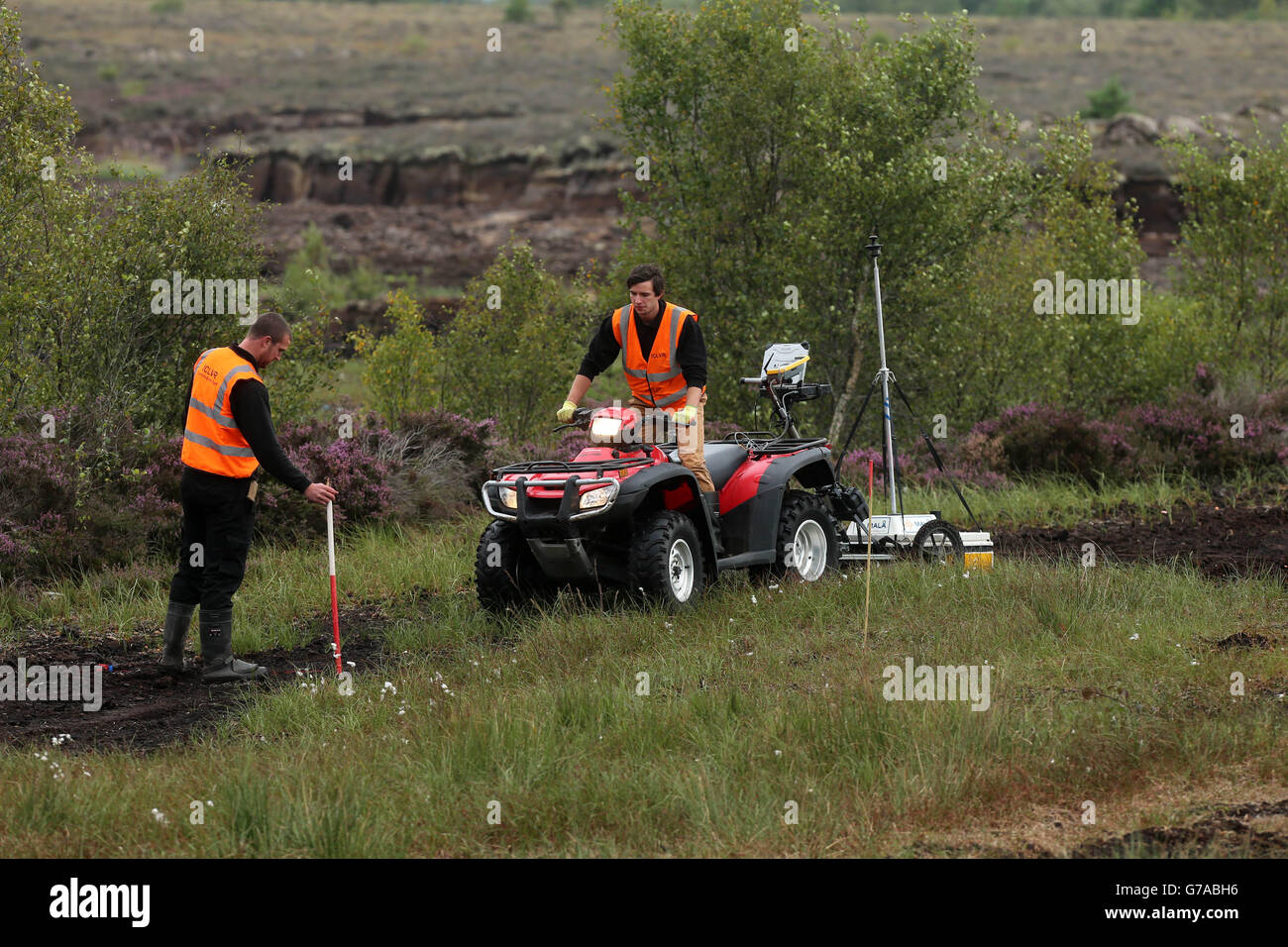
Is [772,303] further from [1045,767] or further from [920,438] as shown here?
[1045,767]

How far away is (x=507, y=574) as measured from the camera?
9539 mm

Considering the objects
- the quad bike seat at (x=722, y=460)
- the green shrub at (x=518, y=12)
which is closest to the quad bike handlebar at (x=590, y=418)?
the quad bike seat at (x=722, y=460)

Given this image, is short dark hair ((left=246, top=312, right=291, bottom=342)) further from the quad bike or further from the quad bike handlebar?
the quad bike handlebar

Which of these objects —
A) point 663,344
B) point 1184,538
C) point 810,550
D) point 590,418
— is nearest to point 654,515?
point 590,418

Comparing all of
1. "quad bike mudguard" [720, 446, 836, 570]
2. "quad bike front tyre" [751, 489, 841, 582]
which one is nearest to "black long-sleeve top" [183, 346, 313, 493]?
"quad bike mudguard" [720, 446, 836, 570]

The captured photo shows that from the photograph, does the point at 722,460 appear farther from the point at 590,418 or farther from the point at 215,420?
the point at 215,420

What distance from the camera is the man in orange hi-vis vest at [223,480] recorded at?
8445mm

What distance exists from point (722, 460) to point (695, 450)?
24.5 inches

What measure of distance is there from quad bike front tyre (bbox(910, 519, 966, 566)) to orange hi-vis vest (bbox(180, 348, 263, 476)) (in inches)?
202

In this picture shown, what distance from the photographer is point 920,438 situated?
18.6 metres

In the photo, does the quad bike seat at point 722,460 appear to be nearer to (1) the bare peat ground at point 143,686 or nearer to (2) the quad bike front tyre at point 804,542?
(2) the quad bike front tyre at point 804,542

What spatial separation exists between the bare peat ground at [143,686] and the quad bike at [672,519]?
127 cm

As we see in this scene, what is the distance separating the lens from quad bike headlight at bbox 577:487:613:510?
8.88 meters

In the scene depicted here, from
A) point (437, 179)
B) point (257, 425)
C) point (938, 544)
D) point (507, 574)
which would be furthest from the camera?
point (437, 179)
